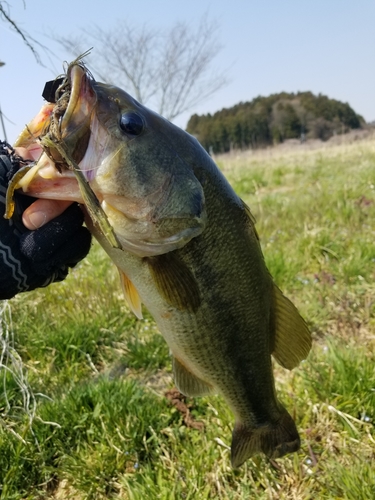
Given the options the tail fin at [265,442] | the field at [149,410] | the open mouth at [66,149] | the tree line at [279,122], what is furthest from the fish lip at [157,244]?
the tree line at [279,122]

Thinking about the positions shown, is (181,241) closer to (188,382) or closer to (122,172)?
(122,172)

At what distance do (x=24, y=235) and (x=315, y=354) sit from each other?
2061 millimetres

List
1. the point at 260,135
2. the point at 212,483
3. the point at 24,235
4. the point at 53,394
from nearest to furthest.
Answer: the point at 24,235, the point at 212,483, the point at 53,394, the point at 260,135

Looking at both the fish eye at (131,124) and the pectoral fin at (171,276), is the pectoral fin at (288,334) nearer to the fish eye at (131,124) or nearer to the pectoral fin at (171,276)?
the pectoral fin at (171,276)

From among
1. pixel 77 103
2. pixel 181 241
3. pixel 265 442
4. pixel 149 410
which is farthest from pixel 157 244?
pixel 149 410

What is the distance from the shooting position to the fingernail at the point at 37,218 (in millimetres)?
1680

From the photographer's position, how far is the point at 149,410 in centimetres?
269

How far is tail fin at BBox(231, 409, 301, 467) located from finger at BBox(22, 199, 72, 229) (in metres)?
1.25

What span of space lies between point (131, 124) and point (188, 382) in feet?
3.81

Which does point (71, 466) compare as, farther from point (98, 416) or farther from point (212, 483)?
point (212, 483)

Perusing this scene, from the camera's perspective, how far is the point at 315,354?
9.93 ft

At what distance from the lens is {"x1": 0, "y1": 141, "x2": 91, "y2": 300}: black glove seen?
1689 mm

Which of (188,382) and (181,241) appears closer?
(181,241)

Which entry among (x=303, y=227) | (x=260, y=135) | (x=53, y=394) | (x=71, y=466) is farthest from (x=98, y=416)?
(x=260, y=135)
